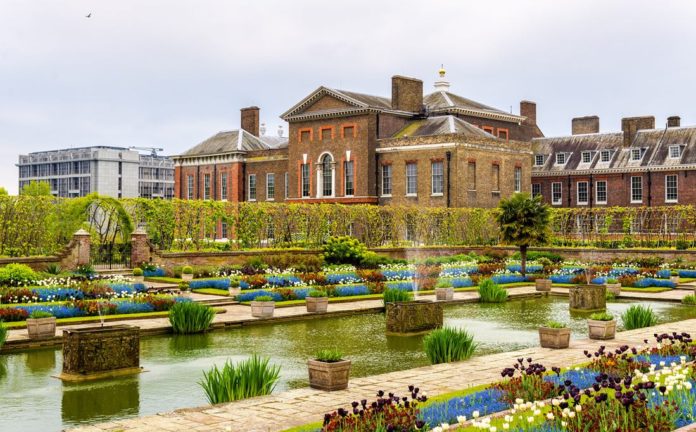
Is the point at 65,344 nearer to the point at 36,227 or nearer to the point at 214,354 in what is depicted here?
the point at 214,354

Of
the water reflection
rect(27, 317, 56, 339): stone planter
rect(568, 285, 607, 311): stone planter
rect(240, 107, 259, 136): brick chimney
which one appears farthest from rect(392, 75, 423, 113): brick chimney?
the water reflection

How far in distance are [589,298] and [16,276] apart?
57.6ft

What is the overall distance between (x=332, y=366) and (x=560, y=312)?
42.8 ft

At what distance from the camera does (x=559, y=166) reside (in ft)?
195

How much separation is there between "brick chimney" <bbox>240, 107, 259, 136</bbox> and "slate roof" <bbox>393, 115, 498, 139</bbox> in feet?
57.3

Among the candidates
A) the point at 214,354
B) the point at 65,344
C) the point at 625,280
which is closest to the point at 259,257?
the point at 625,280

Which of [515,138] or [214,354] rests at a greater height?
[515,138]

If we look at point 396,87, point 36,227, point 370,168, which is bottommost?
point 36,227

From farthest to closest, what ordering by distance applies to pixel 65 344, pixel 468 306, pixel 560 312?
pixel 468 306, pixel 560 312, pixel 65 344

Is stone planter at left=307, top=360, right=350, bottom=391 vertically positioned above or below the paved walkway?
above

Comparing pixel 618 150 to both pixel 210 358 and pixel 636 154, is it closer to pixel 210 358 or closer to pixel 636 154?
pixel 636 154

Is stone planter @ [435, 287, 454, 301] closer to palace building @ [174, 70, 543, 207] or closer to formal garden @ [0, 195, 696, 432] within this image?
formal garden @ [0, 195, 696, 432]

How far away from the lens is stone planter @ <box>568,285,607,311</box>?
22547 millimetres

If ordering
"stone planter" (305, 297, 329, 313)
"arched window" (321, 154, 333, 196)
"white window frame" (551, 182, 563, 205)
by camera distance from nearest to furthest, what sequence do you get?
1. "stone planter" (305, 297, 329, 313)
2. "arched window" (321, 154, 333, 196)
3. "white window frame" (551, 182, 563, 205)
